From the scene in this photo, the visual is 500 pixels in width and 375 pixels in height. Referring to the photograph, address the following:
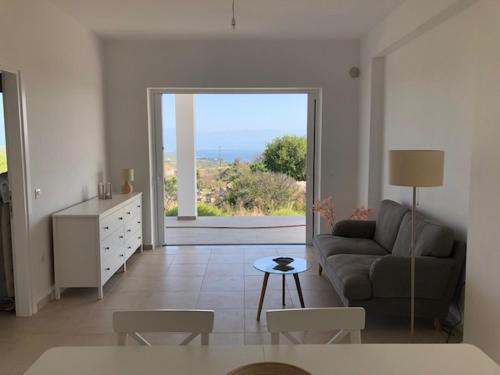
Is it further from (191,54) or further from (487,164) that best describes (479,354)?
(191,54)

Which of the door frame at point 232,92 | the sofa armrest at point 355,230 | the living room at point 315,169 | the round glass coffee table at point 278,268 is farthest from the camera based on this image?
the door frame at point 232,92

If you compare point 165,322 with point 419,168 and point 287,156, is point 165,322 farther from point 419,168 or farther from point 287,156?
point 287,156

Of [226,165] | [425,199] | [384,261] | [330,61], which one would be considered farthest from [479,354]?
[226,165]

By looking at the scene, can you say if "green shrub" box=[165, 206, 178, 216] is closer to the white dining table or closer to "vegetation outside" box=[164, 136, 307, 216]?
"vegetation outside" box=[164, 136, 307, 216]

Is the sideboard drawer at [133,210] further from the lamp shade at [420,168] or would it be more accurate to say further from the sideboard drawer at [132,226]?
the lamp shade at [420,168]

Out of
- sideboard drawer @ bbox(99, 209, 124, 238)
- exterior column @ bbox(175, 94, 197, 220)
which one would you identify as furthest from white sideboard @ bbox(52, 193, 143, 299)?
exterior column @ bbox(175, 94, 197, 220)

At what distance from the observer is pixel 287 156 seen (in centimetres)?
673

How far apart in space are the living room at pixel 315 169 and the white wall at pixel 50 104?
2cm

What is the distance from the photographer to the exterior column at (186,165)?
778 cm

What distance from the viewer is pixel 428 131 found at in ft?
→ 13.7

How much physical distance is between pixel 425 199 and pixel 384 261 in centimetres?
118

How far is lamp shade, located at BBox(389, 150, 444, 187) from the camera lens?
9.02 ft

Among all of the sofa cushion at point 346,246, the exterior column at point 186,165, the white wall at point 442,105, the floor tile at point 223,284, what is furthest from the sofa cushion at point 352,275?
the exterior column at point 186,165

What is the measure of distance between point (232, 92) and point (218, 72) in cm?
38
